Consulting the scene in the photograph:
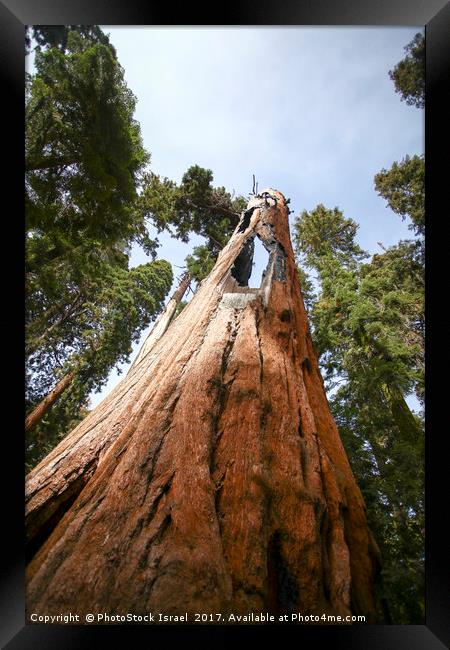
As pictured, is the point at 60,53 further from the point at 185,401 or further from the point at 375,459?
the point at 375,459

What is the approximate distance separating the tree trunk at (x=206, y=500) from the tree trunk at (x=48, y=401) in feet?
4.41

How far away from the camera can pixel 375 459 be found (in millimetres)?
5258

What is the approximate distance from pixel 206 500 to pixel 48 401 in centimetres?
364

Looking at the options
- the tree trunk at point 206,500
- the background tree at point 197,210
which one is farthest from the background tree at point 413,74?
the background tree at point 197,210

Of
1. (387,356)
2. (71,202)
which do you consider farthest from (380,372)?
(71,202)

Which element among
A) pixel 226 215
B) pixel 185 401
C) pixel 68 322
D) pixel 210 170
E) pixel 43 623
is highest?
pixel 226 215

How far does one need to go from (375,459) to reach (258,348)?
2.88 meters

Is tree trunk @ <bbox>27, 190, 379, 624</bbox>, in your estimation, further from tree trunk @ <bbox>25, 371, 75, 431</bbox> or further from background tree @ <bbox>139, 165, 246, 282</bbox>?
background tree @ <bbox>139, 165, 246, 282</bbox>

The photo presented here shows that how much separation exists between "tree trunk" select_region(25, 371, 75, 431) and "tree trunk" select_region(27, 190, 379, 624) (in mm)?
1343

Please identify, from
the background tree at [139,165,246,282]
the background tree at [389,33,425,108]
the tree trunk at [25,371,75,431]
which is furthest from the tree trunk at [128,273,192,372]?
the background tree at [389,33,425,108]

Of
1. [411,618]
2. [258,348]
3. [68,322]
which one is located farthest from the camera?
[68,322]

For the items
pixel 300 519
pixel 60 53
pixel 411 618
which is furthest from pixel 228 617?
pixel 60 53

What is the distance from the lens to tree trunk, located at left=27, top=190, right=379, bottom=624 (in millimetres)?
2379
